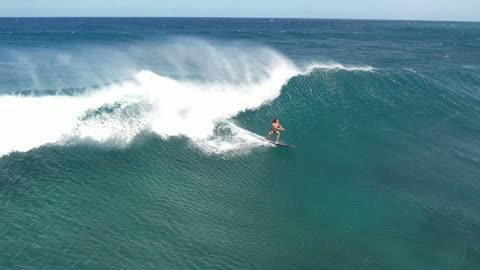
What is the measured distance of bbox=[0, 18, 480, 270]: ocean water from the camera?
11820 millimetres

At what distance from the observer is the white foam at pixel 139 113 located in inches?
750

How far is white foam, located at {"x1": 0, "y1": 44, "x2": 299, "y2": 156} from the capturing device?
62.5ft

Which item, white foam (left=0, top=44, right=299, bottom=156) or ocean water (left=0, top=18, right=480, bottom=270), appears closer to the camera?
ocean water (left=0, top=18, right=480, bottom=270)

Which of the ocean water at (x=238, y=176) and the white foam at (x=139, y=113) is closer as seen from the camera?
the ocean water at (x=238, y=176)


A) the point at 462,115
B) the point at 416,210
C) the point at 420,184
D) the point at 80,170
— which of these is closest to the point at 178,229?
the point at 80,170

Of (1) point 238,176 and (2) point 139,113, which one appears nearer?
(1) point 238,176

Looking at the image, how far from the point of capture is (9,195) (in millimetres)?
13836

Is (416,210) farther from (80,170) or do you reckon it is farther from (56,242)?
(80,170)

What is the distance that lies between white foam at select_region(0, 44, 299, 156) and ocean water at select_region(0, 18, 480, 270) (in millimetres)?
120

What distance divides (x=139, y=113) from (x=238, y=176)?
30.7ft

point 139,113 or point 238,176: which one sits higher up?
point 139,113

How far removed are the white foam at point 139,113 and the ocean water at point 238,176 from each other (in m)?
0.12

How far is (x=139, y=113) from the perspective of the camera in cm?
2177

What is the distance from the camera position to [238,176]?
646 inches
